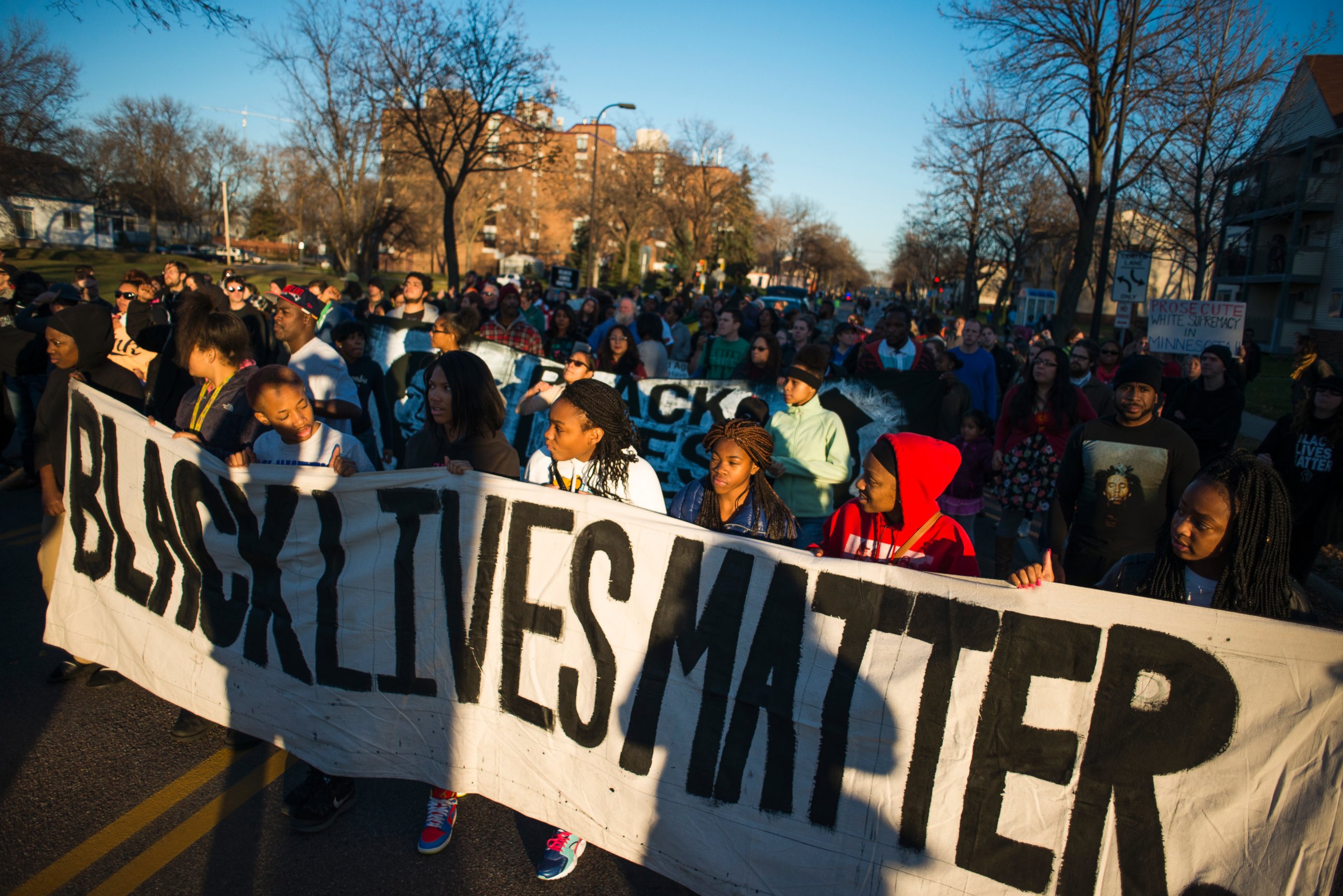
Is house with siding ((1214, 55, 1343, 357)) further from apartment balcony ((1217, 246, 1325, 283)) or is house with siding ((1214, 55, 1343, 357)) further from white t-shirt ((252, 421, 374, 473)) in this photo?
white t-shirt ((252, 421, 374, 473))

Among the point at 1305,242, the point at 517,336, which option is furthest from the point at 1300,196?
the point at 517,336

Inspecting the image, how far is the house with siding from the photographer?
33.3 meters

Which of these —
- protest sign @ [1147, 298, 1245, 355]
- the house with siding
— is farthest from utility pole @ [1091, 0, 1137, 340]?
the house with siding

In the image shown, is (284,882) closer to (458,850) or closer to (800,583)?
(458,850)

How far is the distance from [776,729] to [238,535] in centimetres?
229

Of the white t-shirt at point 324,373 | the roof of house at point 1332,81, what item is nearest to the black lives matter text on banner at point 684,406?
the white t-shirt at point 324,373

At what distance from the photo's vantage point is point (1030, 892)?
237cm

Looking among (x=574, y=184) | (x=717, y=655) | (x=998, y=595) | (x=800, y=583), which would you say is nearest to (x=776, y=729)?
(x=717, y=655)

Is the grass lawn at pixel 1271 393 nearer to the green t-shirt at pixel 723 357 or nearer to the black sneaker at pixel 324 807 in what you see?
the green t-shirt at pixel 723 357

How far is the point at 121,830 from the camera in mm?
2992

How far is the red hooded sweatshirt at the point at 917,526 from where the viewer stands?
2.86 m

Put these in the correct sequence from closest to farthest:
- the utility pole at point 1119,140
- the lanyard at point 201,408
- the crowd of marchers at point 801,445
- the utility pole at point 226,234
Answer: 1. the crowd of marchers at point 801,445
2. the lanyard at point 201,408
3. the utility pole at point 1119,140
4. the utility pole at point 226,234

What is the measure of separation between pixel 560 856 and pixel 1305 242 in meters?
45.9

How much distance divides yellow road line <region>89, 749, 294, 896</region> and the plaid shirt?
17.2 ft
